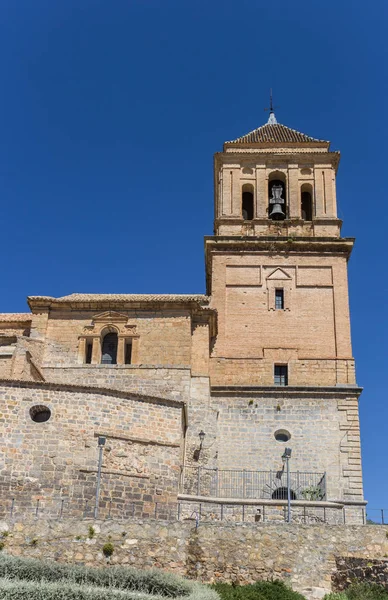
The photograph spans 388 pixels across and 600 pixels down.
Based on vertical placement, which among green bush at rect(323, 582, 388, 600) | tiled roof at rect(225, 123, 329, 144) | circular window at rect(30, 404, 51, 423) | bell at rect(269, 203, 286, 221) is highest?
tiled roof at rect(225, 123, 329, 144)

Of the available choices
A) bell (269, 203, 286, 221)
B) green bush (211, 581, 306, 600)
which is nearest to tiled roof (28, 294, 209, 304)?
bell (269, 203, 286, 221)

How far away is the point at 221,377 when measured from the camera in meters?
28.3

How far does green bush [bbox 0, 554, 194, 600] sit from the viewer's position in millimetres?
15930

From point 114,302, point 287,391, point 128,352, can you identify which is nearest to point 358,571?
point 287,391

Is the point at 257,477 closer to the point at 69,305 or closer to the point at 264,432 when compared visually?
the point at 264,432

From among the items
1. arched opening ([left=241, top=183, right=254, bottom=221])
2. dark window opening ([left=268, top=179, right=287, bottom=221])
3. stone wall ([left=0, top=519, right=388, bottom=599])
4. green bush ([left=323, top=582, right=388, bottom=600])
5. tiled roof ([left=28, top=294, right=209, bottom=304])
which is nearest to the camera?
green bush ([left=323, top=582, right=388, bottom=600])

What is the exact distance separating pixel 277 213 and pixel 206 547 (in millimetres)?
17126

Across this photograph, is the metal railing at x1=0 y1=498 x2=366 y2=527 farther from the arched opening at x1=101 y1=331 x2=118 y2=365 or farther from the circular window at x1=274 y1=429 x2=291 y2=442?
the arched opening at x1=101 y1=331 x2=118 y2=365

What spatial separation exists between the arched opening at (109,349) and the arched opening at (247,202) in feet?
28.9

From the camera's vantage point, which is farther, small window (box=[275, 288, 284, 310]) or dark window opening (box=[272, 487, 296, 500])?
small window (box=[275, 288, 284, 310])

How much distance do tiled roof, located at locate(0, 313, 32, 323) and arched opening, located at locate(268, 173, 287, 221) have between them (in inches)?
429

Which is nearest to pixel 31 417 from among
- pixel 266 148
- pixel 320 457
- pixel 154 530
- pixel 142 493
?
pixel 142 493

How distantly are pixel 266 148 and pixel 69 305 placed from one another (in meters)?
11.6

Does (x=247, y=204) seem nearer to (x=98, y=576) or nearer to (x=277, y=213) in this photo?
(x=277, y=213)
